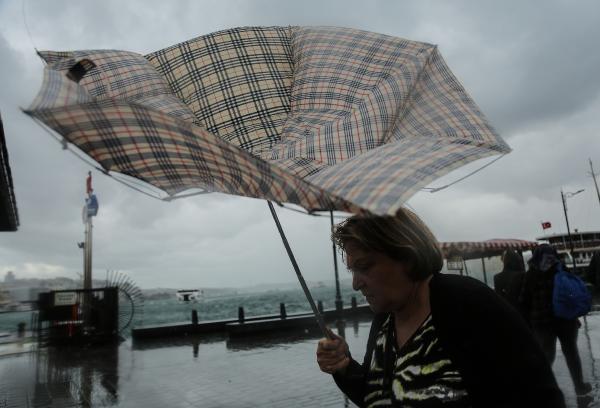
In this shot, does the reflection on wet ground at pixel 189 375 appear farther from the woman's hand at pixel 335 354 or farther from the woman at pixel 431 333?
the woman at pixel 431 333

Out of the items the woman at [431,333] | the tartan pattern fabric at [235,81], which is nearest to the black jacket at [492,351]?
the woman at [431,333]

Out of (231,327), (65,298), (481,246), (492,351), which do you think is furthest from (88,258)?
(492,351)

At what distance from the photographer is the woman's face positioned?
5.78 ft

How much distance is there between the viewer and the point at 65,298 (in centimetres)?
1551

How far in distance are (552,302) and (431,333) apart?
5.21 m

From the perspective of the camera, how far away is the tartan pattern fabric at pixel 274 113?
1540 mm

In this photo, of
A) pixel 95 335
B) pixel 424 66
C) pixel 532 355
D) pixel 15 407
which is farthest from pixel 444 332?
pixel 95 335

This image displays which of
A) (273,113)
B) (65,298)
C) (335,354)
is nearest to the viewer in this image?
(335,354)

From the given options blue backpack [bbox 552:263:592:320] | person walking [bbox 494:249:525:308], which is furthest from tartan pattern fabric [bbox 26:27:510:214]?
person walking [bbox 494:249:525:308]

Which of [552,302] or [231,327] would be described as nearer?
[552,302]

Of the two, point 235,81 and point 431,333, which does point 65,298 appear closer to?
point 235,81

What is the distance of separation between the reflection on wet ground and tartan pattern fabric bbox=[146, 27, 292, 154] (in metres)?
5.69

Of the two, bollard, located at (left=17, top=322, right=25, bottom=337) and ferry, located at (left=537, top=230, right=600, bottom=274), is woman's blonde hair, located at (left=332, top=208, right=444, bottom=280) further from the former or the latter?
ferry, located at (left=537, top=230, right=600, bottom=274)

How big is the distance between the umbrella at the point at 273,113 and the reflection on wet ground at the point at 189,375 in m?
5.66
